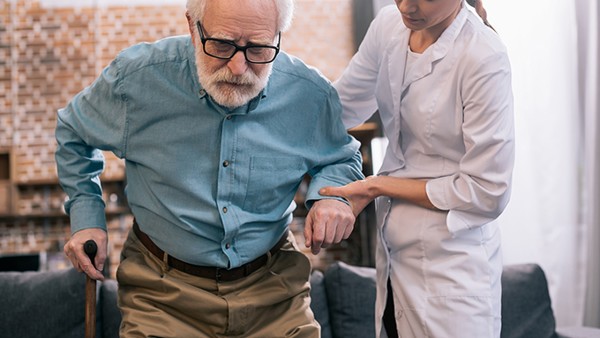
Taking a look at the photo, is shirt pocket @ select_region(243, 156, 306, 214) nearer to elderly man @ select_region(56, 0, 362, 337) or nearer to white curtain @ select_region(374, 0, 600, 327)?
elderly man @ select_region(56, 0, 362, 337)

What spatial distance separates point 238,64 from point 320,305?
1434mm

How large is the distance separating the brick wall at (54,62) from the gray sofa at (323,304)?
4.03 m

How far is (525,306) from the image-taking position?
3.13 metres

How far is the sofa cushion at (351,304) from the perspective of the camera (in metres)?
2.99

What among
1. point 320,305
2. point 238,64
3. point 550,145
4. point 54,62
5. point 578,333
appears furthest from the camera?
point 54,62

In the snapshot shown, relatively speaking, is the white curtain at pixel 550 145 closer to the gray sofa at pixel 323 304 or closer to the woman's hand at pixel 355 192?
the gray sofa at pixel 323 304

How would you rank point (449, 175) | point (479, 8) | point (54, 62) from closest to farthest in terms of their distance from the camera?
point (449, 175) < point (479, 8) < point (54, 62)

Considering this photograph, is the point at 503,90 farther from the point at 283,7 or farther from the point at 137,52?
the point at 137,52

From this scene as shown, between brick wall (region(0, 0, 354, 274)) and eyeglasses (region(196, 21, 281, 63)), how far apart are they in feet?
17.1

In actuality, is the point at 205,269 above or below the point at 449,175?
below

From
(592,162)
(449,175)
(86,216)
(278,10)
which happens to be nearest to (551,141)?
(592,162)

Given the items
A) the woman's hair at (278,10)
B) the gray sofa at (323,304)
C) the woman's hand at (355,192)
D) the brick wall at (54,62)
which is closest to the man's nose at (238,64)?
the woman's hair at (278,10)

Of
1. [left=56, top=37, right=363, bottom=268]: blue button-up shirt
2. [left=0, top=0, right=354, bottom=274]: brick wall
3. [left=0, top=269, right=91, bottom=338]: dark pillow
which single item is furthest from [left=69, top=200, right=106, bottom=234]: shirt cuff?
[left=0, top=0, right=354, bottom=274]: brick wall

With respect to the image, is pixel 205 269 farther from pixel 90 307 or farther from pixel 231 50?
pixel 231 50
